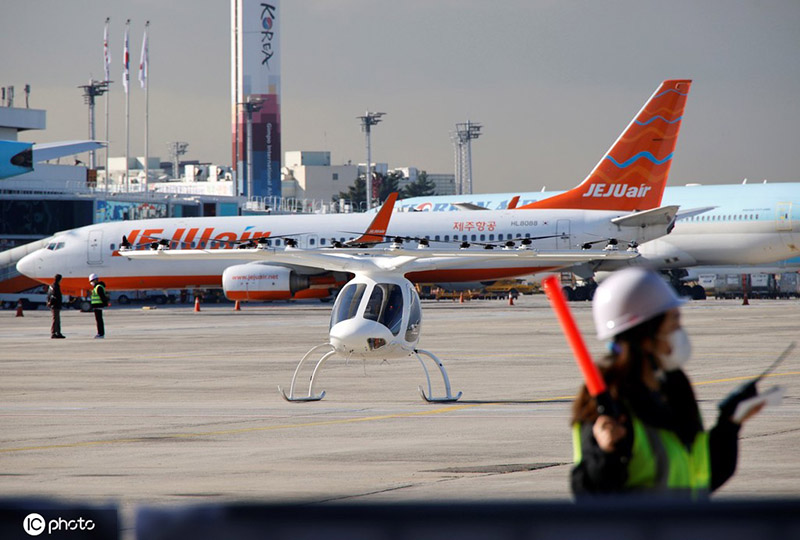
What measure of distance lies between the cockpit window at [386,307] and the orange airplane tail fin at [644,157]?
3635 cm

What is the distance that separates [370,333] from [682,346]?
48.2 feet

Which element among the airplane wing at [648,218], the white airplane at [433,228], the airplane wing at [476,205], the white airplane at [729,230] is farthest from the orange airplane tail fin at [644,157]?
the airplane wing at [476,205]

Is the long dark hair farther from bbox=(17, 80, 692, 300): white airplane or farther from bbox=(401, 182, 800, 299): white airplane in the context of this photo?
bbox=(401, 182, 800, 299): white airplane

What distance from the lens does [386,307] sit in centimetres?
1942

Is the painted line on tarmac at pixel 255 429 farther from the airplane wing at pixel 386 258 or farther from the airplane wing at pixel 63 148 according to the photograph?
the airplane wing at pixel 63 148

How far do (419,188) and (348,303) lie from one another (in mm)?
176295

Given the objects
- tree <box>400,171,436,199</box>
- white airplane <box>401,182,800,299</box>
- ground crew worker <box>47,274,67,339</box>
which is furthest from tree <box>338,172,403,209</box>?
ground crew worker <box>47,274,67,339</box>

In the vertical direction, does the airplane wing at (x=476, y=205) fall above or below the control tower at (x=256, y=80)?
below

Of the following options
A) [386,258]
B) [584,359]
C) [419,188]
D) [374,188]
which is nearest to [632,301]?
[584,359]

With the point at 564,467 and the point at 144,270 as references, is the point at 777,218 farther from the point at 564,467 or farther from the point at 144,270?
the point at 564,467

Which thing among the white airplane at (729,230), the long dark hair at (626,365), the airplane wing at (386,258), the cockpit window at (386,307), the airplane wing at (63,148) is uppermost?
the airplane wing at (63,148)

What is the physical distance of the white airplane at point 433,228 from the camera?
53.3 m

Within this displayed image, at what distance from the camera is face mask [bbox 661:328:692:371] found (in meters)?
4.18

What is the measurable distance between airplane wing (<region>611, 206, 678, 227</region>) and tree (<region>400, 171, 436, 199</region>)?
138769 millimetres
